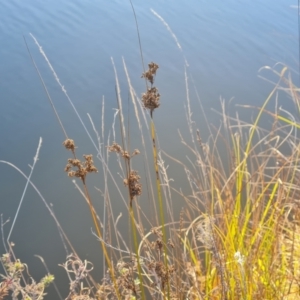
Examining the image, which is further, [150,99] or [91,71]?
[91,71]

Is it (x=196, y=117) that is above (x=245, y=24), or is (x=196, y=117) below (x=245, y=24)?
below

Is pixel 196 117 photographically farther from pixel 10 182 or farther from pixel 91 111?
pixel 10 182

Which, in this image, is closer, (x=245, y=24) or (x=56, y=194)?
(x=56, y=194)

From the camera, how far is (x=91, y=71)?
3799 mm

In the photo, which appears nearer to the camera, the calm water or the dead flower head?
the dead flower head

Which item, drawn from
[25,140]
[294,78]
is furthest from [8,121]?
[294,78]

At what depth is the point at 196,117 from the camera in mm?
3281

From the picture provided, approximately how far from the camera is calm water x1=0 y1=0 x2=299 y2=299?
2486 millimetres

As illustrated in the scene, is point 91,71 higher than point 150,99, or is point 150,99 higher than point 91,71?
point 150,99

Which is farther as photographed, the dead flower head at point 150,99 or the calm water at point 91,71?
the calm water at point 91,71

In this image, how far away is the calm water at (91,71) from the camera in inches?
97.9

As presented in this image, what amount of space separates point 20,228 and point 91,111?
3.84 feet

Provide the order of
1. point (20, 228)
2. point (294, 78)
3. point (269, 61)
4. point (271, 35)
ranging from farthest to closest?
point (271, 35), point (269, 61), point (294, 78), point (20, 228)

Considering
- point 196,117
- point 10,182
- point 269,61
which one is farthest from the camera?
point 269,61
